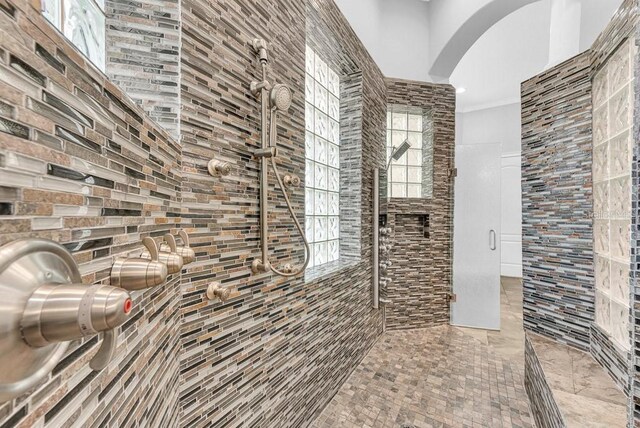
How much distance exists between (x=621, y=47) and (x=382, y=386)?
7.27ft

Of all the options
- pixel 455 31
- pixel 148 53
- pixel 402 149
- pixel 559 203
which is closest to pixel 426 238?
pixel 402 149

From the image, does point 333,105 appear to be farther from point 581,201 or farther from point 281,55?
point 581,201

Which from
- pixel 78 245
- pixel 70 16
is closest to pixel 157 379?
pixel 78 245

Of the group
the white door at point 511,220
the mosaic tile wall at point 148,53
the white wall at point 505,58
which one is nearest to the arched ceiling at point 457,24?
the white wall at point 505,58

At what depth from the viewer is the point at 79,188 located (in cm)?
37

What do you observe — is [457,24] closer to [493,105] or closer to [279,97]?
[279,97]

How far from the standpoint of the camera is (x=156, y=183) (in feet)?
2.13

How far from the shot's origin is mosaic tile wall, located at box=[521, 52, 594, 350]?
5.22ft

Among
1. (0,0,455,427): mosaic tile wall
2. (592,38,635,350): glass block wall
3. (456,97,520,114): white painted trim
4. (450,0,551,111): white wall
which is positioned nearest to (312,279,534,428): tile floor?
(0,0,455,427): mosaic tile wall

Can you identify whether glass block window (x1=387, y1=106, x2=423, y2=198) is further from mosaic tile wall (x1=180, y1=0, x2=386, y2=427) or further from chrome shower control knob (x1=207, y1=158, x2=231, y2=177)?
chrome shower control knob (x1=207, y1=158, x2=231, y2=177)

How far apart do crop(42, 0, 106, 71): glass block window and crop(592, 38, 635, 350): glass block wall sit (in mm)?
1895

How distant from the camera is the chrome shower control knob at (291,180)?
Answer: 1350 millimetres

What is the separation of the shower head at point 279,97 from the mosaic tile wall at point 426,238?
191cm

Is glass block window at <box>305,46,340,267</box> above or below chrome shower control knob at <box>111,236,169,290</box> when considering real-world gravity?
above
